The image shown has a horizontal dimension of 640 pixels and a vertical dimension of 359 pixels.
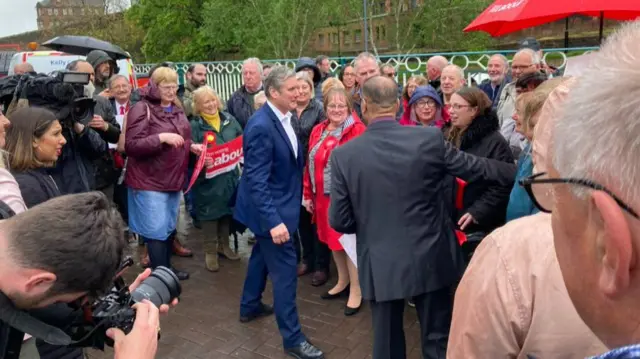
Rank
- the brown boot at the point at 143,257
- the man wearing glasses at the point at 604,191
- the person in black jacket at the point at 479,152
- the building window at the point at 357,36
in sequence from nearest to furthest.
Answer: the man wearing glasses at the point at 604,191, the person in black jacket at the point at 479,152, the brown boot at the point at 143,257, the building window at the point at 357,36

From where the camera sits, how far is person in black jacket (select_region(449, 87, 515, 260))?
322 cm

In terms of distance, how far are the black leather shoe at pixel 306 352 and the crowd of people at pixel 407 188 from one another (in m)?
0.02

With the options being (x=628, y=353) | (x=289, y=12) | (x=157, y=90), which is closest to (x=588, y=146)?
(x=628, y=353)

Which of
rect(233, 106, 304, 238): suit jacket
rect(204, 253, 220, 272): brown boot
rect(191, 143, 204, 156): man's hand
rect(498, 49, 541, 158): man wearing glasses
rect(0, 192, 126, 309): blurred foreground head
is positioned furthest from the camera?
rect(204, 253, 220, 272): brown boot

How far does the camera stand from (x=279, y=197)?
368 cm

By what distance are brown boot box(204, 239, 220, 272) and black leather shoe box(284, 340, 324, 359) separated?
6.46ft

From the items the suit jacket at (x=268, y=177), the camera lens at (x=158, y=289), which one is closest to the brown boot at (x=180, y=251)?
the suit jacket at (x=268, y=177)

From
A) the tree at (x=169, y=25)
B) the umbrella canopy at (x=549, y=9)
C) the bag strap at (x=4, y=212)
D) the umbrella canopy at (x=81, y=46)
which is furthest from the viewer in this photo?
the tree at (x=169, y=25)

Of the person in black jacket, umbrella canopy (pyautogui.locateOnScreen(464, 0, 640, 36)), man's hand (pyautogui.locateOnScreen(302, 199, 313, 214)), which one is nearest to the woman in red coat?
man's hand (pyautogui.locateOnScreen(302, 199, 313, 214))

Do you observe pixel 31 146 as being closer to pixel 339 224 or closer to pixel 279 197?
pixel 279 197

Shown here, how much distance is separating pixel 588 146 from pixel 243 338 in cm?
362

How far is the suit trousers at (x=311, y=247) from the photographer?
5.04m

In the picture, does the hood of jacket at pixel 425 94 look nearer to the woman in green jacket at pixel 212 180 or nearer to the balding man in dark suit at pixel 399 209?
the balding man in dark suit at pixel 399 209

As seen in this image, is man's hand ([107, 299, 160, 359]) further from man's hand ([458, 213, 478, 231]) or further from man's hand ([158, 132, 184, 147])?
man's hand ([158, 132, 184, 147])
